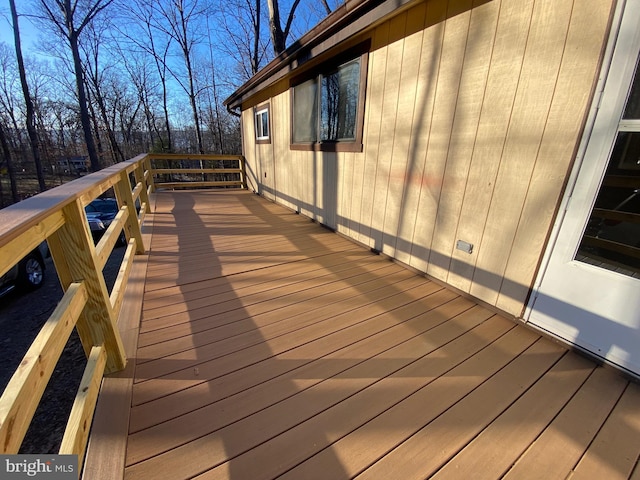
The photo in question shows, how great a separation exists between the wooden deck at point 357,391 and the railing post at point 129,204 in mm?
716

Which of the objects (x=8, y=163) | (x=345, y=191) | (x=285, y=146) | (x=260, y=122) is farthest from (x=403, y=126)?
(x=8, y=163)

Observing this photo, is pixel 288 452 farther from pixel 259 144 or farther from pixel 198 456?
pixel 259 144

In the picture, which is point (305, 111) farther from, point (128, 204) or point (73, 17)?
point (73, 17)

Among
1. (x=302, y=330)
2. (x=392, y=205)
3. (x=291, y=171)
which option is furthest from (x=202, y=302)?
(x=291, y=171)

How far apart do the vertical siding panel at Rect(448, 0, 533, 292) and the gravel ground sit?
3.41 m

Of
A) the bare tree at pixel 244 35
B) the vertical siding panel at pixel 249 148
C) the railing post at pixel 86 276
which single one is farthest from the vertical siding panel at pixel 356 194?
the bare tree at pixel 244 35

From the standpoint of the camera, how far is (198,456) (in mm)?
1008

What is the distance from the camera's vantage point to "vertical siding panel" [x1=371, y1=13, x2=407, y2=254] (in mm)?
2361

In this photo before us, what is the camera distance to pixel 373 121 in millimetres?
2717

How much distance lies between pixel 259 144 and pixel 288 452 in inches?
230

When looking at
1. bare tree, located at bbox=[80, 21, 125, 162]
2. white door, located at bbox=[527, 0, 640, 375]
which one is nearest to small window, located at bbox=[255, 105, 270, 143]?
white door, located at bbox=[527, 0, 640, 375]

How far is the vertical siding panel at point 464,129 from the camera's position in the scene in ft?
5.78

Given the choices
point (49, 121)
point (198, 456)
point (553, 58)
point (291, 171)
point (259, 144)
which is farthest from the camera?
point (49, 121)

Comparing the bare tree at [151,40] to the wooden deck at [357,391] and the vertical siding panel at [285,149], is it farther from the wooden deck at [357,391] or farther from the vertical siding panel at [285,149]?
the wooden deck at [357,391]
